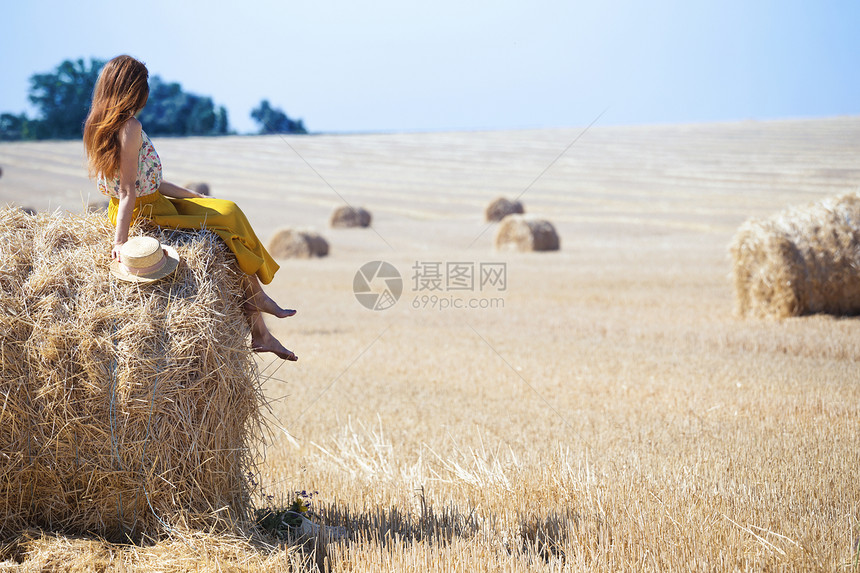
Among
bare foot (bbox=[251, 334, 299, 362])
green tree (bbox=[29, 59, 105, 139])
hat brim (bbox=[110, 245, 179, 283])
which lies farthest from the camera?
green tree (bbox=[29, 59, 105, 139])

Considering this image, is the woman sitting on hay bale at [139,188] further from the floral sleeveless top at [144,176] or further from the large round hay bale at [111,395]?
the large round hay bale at [111,395]

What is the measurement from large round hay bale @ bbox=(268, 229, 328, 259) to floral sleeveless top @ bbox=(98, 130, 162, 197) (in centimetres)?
1648

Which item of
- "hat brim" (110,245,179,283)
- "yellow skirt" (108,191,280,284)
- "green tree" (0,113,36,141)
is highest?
"green tree" (0,113,36,141)

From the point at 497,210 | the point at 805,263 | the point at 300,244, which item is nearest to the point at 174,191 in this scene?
the point at 805,263

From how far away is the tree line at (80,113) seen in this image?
49.3 meters

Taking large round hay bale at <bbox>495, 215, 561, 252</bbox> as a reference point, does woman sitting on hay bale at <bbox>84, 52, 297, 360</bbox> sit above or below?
above

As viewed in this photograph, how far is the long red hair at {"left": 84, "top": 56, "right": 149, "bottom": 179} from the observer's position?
3709 mm

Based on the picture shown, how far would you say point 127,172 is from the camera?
3.71 metres

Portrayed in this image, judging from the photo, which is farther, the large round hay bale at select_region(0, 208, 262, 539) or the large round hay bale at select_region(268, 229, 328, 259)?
the large round hay bale at select_region(268, 229, 328, 259)

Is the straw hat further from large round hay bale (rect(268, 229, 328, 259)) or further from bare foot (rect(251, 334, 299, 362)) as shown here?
large round hay bale (rect(268, 229, 328, 259))

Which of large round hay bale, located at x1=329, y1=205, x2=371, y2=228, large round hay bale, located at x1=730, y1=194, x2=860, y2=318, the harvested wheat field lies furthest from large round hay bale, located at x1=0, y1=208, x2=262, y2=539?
large round hay bale, located at x1=329, y1=205, x2=371, y2=228

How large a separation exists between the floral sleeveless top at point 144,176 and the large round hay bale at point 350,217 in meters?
23.9

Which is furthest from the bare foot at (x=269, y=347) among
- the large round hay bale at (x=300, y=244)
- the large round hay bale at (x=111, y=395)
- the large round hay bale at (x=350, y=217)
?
the large round hay bale at (x=350, y=217)

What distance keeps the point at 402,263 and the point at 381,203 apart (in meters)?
16.5
